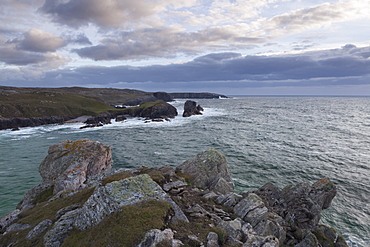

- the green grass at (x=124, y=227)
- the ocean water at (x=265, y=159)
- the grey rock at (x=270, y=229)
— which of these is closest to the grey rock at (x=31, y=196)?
the ocean water at (x=265, y=159)

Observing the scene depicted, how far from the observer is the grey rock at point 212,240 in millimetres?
11375

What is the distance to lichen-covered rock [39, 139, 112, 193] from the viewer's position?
25.5 m

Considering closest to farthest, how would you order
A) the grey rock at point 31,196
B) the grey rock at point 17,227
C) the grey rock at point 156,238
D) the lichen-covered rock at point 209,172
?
the grey rock at point 156,238 < the grey rock at point 17,227 < the grey rock at point 31,196 < the lichen-covered rock at point 209,172

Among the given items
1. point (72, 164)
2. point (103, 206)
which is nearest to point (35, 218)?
point (103, 206)

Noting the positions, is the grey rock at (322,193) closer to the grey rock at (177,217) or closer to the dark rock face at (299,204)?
the dark rock face at (299,204)

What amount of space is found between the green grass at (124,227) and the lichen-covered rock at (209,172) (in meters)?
10.2

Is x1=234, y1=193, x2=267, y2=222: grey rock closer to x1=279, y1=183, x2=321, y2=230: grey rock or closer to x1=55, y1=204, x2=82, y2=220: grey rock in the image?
x1=279, y1=183, x2=321, y2=230: grey rock

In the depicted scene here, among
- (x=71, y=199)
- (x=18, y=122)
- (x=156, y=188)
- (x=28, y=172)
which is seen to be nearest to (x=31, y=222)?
(x=71, y=199)

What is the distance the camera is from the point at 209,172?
80.5ft

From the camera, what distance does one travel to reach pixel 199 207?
1579 centimetres

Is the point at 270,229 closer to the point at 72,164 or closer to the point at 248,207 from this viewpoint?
the point at 248,207

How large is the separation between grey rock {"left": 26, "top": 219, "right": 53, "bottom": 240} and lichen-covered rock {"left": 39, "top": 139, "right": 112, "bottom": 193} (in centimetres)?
1014

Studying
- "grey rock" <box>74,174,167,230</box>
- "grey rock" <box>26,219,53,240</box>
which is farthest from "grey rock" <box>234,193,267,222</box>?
"grey rock" <box>26,219,53,240</box>

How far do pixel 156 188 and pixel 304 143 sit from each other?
54489 millimetres
